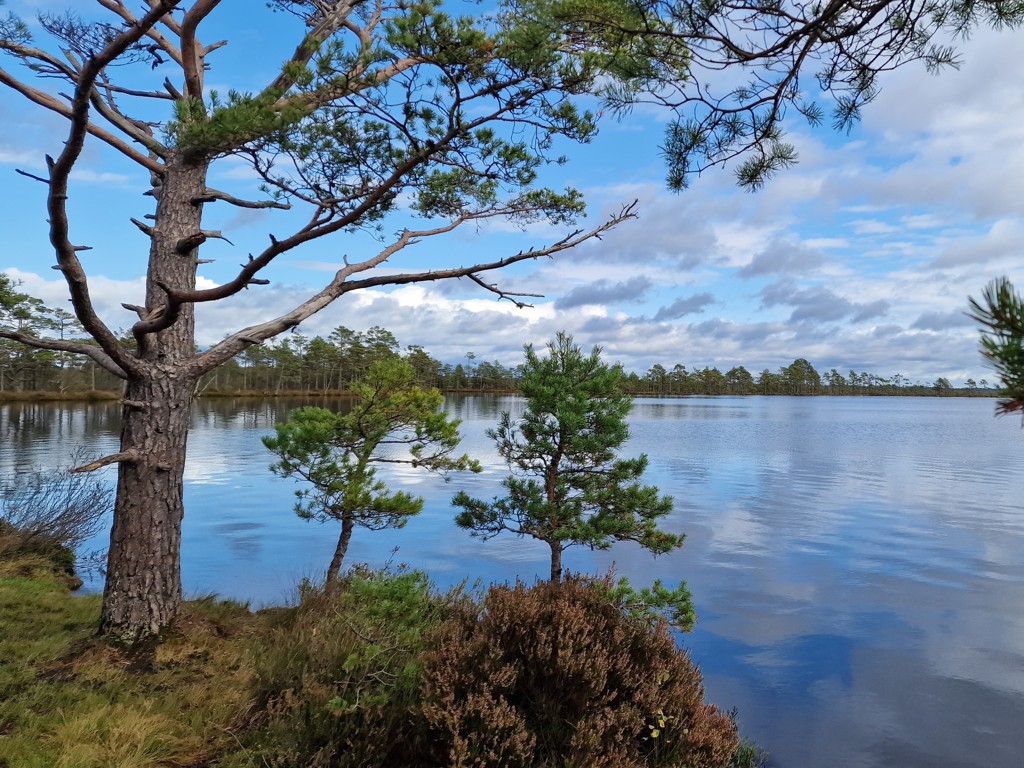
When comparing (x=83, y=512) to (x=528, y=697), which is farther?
(x=83, y=512)

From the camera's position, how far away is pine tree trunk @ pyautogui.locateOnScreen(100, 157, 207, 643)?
6059 millimetres

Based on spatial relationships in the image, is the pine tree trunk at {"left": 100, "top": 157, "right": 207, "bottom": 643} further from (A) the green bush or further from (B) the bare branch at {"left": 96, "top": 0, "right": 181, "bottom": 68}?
(B) the bare branch at {"left": 96, "top": 0, "right": 181, "bottom": 68}

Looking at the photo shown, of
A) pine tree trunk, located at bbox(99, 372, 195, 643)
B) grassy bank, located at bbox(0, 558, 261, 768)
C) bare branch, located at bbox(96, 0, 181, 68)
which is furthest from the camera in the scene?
bare branch, located at bbox(96, 0, 181, 68)

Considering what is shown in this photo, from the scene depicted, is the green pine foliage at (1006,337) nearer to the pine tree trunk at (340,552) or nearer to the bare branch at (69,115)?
the bare branch at (69,115)

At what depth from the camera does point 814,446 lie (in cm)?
4169

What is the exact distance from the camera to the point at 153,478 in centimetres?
611

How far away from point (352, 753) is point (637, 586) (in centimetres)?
1172

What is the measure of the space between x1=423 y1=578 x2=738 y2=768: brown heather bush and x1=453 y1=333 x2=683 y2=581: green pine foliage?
5.24 meters

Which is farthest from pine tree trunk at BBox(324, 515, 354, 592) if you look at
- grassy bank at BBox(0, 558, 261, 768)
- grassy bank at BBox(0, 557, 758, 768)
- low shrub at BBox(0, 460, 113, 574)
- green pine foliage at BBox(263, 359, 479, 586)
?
low shrub at BBox(0, 460, 113, 574)

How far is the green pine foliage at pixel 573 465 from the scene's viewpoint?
33.0 ft

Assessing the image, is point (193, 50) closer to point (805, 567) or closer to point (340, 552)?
point (340, 552)

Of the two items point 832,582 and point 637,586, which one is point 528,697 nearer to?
point 637,586

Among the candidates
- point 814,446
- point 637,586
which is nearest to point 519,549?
point 637,586

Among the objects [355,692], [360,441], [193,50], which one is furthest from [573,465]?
[193,50]
